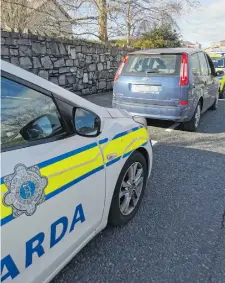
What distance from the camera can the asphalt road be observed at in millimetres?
1996

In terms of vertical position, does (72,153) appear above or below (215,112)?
above

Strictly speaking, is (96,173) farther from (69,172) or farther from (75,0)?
(75,0)

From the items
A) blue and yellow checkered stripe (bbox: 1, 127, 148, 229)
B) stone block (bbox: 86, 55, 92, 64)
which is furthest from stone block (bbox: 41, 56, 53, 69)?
blue and yellow checkered stripe (bbox: 1, 127, 148, 229)

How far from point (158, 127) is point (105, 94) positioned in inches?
157

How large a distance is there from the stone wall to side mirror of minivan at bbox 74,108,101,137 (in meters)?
4.82

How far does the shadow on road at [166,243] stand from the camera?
199 centimetres

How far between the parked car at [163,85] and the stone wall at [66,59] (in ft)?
8.32

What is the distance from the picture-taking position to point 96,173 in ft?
6.04

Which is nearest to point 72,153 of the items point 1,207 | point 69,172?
point 69,172

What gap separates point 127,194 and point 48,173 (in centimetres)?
120


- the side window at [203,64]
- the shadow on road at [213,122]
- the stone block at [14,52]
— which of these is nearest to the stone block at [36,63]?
the stone block at [14,52]

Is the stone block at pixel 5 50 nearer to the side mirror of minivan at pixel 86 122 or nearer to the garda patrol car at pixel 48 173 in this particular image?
the garda patrol car at pixel 48 173

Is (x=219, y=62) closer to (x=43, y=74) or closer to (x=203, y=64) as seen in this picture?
(x=203, y=64)

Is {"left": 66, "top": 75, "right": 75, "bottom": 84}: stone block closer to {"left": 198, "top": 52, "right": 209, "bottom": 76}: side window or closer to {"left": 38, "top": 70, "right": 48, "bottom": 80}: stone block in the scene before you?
{"left": 38, "top": 70, "right": 48, "bottom": 80}: stone block
